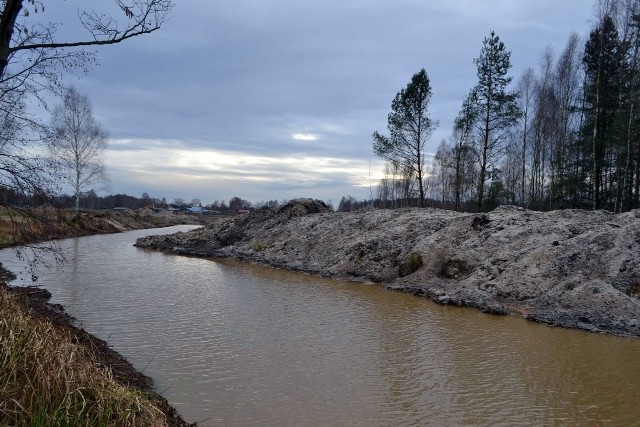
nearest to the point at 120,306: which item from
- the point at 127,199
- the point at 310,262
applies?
the point at 310,262

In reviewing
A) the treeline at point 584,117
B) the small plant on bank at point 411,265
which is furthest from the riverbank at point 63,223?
the treeline at point 584,117

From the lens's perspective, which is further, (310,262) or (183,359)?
(310,262)

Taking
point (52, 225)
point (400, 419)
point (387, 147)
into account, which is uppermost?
point (387, 147)

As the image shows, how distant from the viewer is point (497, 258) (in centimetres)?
1652

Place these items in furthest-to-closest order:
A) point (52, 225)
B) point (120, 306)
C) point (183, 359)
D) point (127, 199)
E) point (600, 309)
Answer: point (127, 199)
point (120, 306)
point (600, 309)
point (183, 359)
point (52, 225)

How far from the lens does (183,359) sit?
8.88m

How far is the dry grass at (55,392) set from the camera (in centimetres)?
403

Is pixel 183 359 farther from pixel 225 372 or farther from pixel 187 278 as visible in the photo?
pixel 187 278

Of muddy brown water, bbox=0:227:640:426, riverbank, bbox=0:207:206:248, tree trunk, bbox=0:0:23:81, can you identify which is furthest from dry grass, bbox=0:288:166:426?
tree trunk, bbox=0:0:23:81

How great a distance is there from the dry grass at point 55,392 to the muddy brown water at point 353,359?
1.93 m

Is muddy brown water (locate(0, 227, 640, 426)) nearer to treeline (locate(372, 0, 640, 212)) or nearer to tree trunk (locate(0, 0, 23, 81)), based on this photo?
tree trunk (locate(0, 0, 23, 81))

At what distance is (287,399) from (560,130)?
3479 cm

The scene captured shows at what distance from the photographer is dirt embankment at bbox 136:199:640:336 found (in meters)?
12.8

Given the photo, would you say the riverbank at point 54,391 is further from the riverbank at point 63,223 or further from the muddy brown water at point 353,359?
the riverbank at point 63,223
